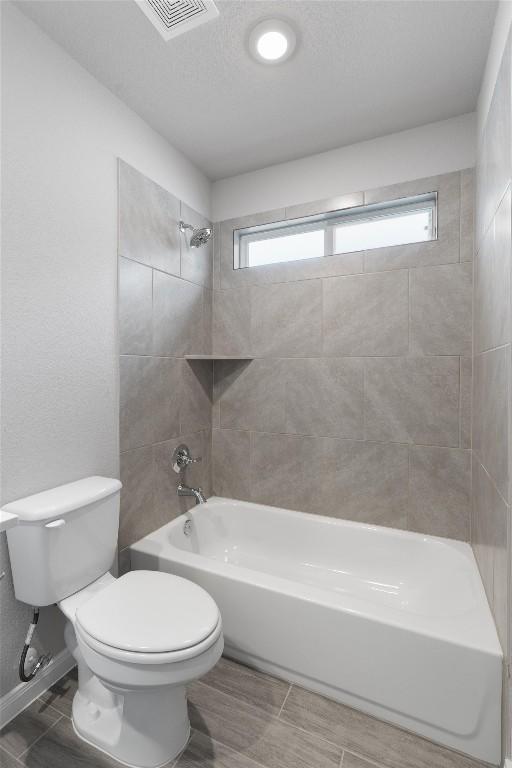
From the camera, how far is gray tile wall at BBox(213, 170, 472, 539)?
1956mm

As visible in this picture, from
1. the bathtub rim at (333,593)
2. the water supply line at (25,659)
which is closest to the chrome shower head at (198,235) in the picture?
the bathtub rim at (333,593)

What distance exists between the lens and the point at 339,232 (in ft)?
7.47

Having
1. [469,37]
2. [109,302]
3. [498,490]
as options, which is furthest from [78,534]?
[469,37]

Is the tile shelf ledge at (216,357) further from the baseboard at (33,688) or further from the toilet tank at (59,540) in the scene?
the baseboard at (33,688)

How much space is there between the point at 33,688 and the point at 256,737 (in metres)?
0.88

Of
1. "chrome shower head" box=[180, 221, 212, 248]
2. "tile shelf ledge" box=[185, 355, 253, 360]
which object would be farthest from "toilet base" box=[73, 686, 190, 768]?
"chrome shower head" box=[180, 221, 212, 248]

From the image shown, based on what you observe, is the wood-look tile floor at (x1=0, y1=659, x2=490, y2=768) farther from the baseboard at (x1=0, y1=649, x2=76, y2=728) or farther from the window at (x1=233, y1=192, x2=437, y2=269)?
the window at (x1=233, y1=192, x2=437, y2=269)

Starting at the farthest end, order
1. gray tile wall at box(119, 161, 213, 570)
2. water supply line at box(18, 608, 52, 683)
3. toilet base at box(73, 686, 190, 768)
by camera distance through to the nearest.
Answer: gray tile wall at box(119, 161, 213, 570) → water supply line at box(18, 608, 52, 683) → toilet base at box(73, 686, 190, 768)

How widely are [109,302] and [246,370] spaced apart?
0.99 metres

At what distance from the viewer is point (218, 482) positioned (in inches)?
102

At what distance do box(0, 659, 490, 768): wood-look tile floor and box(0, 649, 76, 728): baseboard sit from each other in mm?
25

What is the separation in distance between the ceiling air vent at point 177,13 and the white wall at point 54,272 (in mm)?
463

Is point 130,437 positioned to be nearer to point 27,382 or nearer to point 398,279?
point 27,382

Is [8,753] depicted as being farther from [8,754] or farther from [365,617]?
[365,617]
